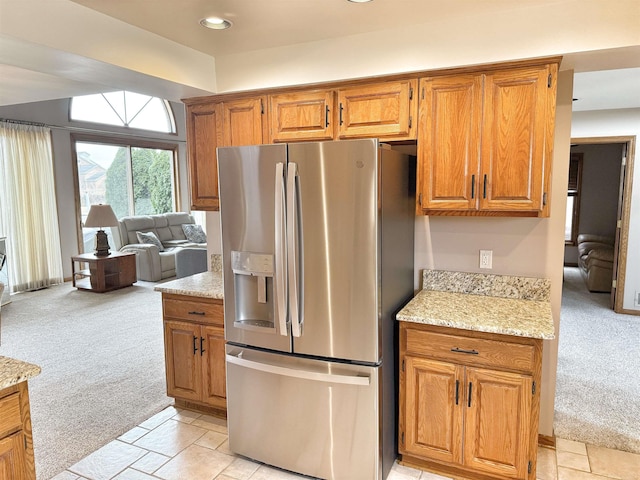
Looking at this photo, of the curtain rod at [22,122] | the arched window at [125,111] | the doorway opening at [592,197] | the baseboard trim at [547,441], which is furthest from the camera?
the doorway opening at [592,197]

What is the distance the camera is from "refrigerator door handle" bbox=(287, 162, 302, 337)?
7.15 feet

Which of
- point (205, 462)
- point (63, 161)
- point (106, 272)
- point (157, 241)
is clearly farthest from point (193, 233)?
point (205, 462)

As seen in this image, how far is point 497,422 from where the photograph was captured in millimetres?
2168

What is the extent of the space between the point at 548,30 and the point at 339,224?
1.41m

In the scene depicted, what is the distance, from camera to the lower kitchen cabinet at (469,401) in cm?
211

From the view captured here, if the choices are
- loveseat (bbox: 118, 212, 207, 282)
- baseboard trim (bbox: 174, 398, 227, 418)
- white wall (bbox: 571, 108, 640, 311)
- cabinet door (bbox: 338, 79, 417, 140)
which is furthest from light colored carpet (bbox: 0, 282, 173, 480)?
white wall (bbox: 571, 108, 640, 311)

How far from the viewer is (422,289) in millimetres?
2836

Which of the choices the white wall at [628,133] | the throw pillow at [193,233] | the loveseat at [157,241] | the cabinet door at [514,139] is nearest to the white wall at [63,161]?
the loveseat at [157,241]

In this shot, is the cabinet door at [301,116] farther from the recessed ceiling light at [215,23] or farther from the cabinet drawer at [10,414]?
the cabinet drawer at [10,414]

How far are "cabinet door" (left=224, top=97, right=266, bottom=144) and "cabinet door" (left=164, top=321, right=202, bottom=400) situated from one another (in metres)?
1.28

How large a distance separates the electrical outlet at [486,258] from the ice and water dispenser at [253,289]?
1298mm

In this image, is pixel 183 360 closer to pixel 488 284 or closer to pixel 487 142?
pixel 488 284

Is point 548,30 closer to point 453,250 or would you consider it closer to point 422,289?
point 453,250

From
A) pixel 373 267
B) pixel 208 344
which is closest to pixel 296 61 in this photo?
pixel 373 267
